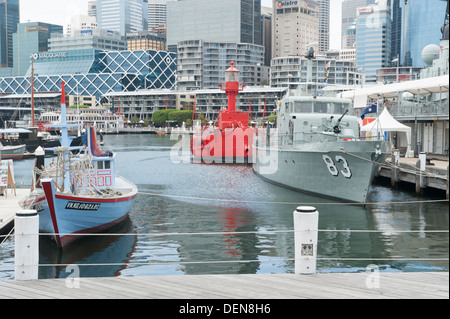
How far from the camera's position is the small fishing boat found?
1617 cm

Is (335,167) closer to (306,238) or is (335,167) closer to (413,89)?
(413,89)

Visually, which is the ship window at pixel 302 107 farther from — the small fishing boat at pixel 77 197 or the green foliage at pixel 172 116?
the green foliage at pixel 172 116

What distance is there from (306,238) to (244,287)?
1304 mm

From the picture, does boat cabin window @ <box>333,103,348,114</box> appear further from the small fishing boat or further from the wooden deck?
the wooden deck

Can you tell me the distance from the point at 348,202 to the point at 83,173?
500 inches

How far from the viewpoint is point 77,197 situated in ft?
54.1

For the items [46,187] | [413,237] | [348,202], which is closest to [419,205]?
[348,202]

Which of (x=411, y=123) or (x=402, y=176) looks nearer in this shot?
(x=402, y=176)

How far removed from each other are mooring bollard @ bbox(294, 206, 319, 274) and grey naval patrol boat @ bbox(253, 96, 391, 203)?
632 inches

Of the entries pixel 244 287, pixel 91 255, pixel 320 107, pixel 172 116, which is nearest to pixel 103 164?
pixel 91 255

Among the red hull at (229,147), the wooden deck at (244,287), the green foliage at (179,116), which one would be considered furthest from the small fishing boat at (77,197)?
the green foliage at (179,116)

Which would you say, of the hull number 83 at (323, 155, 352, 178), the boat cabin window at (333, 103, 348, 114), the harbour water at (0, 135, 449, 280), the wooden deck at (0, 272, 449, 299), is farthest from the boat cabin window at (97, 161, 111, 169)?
the boat cabin window at (333, 103, 348, 114)

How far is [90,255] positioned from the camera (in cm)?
1577
